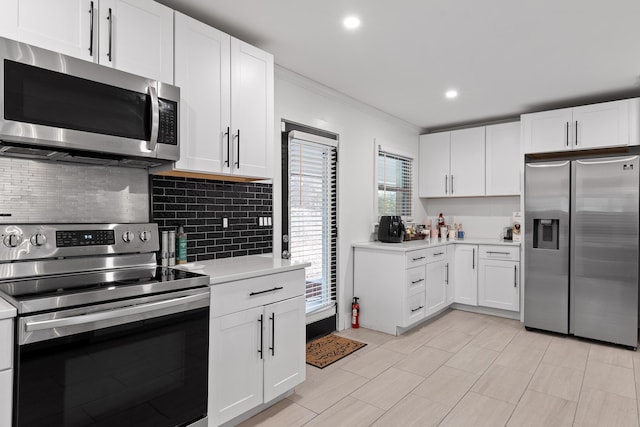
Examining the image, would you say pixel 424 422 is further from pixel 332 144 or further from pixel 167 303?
pixel 332 144

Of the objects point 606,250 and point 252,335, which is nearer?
point 252,335

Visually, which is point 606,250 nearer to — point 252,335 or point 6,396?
point 252,335

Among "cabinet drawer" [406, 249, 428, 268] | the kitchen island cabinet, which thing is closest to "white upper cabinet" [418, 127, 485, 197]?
"cabinet drawer" [406, 249, 428, 268]

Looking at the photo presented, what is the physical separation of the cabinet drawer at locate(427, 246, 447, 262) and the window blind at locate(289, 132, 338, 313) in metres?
1.07

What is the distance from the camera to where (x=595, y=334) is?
3578 mm

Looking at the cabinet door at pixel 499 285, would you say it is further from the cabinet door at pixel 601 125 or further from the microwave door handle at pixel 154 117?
the microwave door handle at pixel 154 117

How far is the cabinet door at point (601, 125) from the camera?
371 cm

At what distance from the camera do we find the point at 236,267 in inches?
89.8

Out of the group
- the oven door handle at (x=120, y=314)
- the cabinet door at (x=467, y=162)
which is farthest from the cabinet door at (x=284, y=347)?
the cabinet door at (x=467, y=162)

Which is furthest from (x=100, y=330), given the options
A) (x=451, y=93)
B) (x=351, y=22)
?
(x=451, y=93)

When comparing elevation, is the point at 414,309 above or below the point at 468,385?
above

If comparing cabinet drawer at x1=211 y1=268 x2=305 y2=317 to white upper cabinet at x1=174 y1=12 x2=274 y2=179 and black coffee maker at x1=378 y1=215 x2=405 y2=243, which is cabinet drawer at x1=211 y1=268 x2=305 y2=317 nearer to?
white upper cabinet at x1=174 y1=12 x2=274 y2=179

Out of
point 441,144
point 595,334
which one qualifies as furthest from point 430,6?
point 595,334

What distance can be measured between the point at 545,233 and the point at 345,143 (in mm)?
2255
